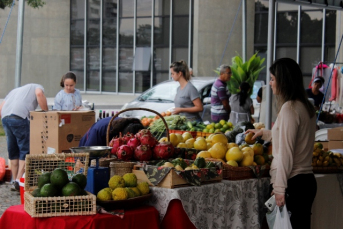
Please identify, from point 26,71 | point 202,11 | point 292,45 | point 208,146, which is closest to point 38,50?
point 26,71

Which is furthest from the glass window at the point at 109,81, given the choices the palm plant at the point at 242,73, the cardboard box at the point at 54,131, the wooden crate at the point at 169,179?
the wooden crate at the point at 169,179

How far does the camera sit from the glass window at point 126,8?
24.8 meters

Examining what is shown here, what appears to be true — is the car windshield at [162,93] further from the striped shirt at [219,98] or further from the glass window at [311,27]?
the glass window at [311,27]

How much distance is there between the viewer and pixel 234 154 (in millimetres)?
4391

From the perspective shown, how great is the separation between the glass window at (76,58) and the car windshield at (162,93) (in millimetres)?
16054

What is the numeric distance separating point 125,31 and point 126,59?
1340 millimetres

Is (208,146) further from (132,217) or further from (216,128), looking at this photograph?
(216,128)

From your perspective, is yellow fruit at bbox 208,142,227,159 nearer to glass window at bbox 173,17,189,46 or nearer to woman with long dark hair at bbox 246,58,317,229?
woman with long dark hair at bbox 246,58,317,229

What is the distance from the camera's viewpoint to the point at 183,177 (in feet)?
12.6

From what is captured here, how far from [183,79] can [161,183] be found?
12.4 ft

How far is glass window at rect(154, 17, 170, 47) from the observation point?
23.6 m

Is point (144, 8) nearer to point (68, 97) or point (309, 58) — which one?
point (309, 58)

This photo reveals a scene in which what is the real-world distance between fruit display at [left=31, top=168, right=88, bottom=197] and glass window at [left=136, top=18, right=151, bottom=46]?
68.8ft

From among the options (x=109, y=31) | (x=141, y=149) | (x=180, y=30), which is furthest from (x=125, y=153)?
(x=109, y=31)
